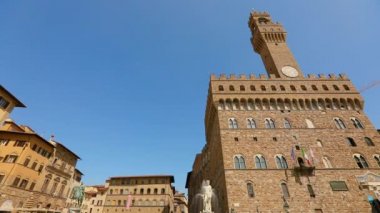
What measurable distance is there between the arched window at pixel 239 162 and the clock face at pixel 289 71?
1517 centimetres

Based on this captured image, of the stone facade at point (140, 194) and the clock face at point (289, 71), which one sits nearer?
the clock face at point (289, 71)

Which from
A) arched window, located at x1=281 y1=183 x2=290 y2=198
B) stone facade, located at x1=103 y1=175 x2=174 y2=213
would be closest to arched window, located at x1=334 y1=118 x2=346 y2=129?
arched window, located at x1=281 y1=183 x2=290 y2=198

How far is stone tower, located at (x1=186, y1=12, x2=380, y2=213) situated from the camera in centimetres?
1862

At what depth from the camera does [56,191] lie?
3266 cm

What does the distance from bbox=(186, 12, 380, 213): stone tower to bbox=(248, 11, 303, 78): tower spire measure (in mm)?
278

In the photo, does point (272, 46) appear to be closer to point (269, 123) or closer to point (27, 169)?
point (269, 123)

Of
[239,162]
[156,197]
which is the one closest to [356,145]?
[239,162]

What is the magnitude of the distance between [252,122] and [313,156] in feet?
23.5

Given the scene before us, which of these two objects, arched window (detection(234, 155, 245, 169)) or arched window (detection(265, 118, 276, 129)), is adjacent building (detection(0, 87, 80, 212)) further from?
arched window (detection(265, 118, 276, 129))

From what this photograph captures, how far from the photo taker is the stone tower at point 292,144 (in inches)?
733

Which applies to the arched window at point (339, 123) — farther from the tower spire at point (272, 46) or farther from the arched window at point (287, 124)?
the tower spire at point (272, 46)

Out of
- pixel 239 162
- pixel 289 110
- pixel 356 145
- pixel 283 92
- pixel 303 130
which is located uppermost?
pixel 283 92

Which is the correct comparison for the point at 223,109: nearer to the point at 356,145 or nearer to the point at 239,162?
the point at 239,162

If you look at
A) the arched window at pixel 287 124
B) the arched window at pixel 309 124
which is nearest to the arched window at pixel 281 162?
the arched window at pixel 287 124
